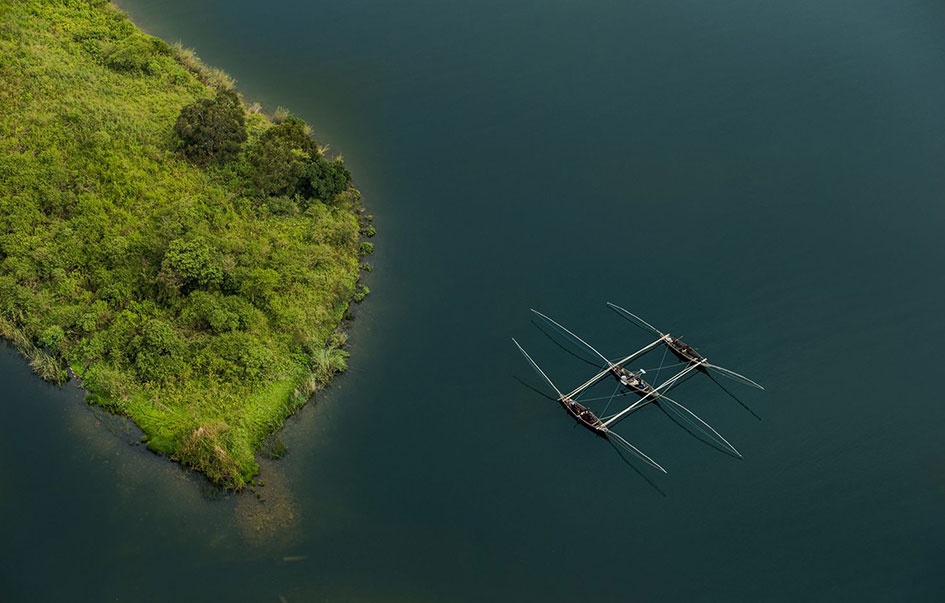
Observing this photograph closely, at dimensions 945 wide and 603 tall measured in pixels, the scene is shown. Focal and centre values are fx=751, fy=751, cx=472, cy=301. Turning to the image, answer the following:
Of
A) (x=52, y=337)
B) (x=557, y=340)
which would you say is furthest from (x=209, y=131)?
(x=557, y=340)

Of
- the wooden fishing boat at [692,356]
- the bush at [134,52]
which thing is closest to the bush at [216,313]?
the wooden fishing boat at [692,356]

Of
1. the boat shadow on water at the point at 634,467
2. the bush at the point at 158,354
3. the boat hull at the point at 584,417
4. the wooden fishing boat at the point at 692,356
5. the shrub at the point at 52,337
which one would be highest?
the wooden fishing boat at the point at 692,356

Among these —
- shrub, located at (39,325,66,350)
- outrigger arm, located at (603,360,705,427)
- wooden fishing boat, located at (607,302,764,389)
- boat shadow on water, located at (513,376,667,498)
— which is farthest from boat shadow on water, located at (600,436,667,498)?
shrub, located at (39,325,66,350)

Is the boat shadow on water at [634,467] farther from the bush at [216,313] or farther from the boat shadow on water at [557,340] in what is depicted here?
the bush at [216,313]

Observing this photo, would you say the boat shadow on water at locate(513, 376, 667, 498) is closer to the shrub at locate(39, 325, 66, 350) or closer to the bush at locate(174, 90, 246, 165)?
the shrub at locate(39, 325, 66, 350)

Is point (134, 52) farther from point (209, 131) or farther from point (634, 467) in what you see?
point (634, 467)

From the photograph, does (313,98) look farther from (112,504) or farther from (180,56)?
(112,504)

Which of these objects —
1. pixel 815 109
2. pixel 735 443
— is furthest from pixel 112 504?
pixel 815 109
